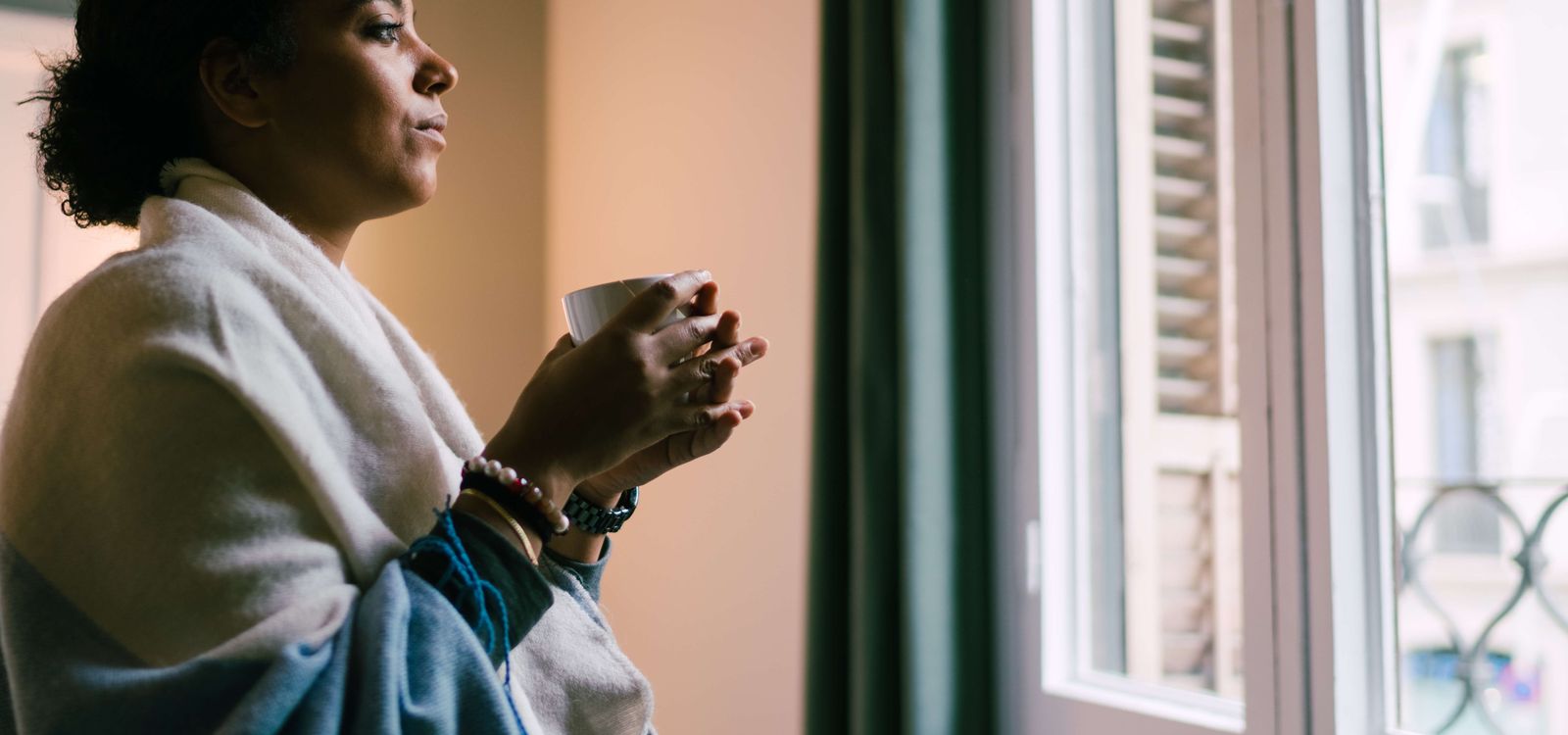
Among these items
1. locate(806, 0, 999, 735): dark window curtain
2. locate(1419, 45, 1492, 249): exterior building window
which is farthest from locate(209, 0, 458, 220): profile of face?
locate(1419, 45, 1492, 249): exterior building window

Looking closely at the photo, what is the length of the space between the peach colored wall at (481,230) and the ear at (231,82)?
6.13 feet

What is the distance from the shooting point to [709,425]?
0.94 meters

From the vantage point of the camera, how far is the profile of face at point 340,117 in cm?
95

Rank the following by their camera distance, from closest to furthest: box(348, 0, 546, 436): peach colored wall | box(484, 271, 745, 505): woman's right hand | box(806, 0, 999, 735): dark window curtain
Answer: box(484, 271, 745, 505): woman's right hand < box(806, 0, 999, 735): dark window curtain < box(348, 0, 546, 436): peach colored wall

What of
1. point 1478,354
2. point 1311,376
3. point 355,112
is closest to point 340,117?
point 355,112

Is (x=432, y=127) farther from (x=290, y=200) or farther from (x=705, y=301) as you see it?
(x=705, y=301)

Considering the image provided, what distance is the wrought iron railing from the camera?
1.47 m

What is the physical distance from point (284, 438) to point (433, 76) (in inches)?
15.1

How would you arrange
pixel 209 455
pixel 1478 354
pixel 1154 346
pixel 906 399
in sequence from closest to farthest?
pixel 209 455
pixel 1478 354
pixel 906 399
pixel 1154 346

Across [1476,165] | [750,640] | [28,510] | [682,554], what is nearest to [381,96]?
[28,510]

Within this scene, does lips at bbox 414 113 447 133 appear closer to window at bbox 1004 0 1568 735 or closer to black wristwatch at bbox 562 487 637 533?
black wristwatch at bbox 562 487 637 533

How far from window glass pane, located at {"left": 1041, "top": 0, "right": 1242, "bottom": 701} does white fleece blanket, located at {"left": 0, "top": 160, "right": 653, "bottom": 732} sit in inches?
49.2

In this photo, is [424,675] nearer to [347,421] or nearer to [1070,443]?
[347,421]

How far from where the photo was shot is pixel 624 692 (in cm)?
97
